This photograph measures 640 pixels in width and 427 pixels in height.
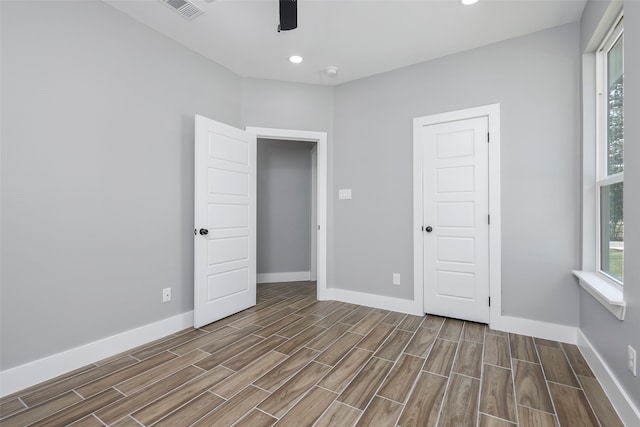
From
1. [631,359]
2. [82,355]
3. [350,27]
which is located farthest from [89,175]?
[631,359]

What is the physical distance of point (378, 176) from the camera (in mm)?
3447

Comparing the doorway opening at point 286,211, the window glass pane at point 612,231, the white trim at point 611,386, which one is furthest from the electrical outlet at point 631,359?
the doorway opening at point 286,211

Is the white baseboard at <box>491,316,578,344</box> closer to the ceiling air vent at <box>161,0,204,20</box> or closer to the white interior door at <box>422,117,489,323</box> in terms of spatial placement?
the white interior door at <box>422,117,489,323</box>

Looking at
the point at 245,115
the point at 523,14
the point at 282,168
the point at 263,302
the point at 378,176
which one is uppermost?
the point at 523,14

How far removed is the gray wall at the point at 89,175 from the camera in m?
1.83

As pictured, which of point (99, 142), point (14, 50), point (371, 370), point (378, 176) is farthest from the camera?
point (378, 176)

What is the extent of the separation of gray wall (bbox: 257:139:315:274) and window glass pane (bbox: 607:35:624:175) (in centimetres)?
356

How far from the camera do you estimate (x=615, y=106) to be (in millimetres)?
2059

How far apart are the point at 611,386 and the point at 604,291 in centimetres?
54

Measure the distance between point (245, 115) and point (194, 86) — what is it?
693 mm

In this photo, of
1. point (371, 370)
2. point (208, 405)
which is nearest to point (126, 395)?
point (208, 405)

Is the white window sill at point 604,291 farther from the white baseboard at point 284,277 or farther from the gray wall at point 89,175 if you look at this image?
the white baseboard at point 284,277

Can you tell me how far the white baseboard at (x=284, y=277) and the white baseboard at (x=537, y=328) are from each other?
2878 millimetres

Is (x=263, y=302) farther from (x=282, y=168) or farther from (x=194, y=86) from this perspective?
(x=194, y=86)
